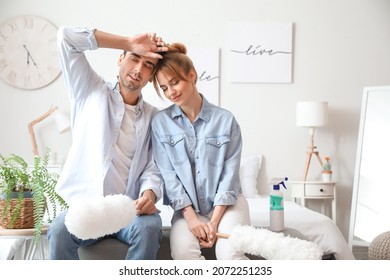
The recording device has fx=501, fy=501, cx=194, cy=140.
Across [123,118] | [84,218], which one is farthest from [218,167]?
[84,218]

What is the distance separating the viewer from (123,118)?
158 cm

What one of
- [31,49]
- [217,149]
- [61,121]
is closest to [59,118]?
[61,121]

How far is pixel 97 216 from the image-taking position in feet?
4.04

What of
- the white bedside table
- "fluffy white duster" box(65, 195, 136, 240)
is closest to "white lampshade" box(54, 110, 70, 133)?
the white bedside table

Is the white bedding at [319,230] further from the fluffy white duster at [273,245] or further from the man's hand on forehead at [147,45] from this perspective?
the man's hand on forehead at [147,45]

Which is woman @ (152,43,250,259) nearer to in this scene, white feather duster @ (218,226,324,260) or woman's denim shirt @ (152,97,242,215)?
woman's denim shirt @ (152,97,242,215)

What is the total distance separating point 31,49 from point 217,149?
1757mm

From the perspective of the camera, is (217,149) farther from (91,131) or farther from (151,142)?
(91,131)

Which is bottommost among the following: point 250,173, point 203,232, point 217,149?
point 250,173

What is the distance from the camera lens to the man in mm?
1452

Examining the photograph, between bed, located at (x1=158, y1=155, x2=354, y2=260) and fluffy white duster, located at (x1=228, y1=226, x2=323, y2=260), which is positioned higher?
fluffy white duster, located at (x1=228, y1=226, x2=323, y2=260)

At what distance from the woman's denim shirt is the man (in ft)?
0.17

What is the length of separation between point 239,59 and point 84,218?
2118 millimetres

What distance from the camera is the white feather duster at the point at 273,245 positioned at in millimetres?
1204
